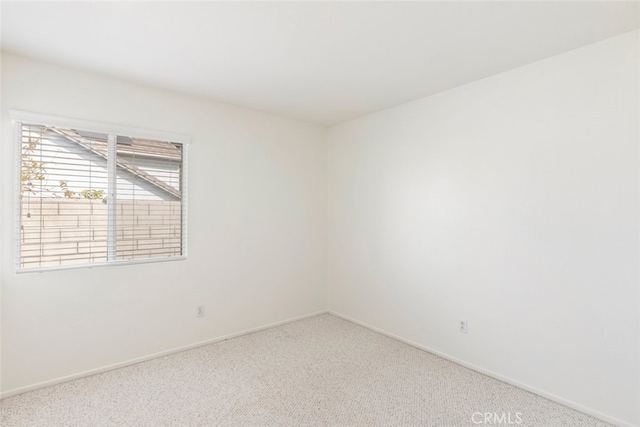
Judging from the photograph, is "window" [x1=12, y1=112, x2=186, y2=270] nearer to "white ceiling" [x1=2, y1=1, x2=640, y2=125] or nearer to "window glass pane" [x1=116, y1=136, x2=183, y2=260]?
"window glass pane" [x1=116, y1=136, x2=183, y2=260]

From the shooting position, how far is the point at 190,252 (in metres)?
3.23

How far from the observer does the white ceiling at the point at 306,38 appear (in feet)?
6.02

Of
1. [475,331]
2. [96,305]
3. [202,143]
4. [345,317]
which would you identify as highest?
[202,143]

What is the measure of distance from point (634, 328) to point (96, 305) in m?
3.87

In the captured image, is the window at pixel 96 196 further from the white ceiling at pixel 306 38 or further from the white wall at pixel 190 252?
the white ceiling at pixel 306 38

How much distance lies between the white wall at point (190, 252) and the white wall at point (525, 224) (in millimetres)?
991

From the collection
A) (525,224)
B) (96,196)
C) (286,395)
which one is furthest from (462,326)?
(96,196)

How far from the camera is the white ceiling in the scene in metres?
1.84

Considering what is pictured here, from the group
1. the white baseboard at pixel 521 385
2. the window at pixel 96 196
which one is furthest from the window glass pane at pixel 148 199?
the white baseboard at pixel 521 385

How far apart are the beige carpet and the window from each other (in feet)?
3.18

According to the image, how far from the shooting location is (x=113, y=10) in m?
1.83

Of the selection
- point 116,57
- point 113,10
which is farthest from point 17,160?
point 113,10

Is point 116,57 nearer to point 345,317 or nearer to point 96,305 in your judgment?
point 96,305

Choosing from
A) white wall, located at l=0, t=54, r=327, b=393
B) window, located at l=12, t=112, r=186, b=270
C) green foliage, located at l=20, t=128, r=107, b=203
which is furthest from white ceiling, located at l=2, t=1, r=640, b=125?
green foliage, located at l=20, t=128, r=107, b=203
